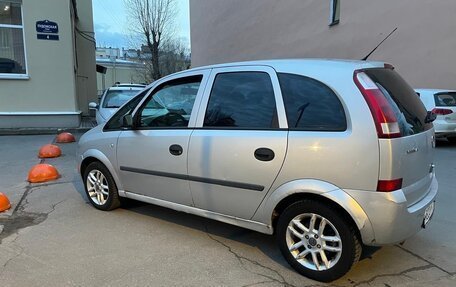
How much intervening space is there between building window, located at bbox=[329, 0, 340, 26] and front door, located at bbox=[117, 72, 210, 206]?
13075 millimetres

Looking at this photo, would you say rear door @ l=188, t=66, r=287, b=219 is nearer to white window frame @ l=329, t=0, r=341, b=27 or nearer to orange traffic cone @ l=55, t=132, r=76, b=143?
orange traffic cone @ l=55, t=132, r=76, b=143

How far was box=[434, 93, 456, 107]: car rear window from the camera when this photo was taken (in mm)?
10547

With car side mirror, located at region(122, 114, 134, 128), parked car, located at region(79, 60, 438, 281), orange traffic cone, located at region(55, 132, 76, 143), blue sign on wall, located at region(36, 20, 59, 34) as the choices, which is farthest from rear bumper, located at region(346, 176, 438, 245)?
blue sign on wall, located at region(36, 20, 59, 34)

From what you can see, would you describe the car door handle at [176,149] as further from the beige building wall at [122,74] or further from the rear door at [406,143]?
the beige building wall at [122,74]

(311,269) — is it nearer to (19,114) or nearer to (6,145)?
(6,145)

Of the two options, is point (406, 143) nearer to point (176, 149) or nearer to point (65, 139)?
point (176, 149)

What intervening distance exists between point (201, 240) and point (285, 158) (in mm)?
1436

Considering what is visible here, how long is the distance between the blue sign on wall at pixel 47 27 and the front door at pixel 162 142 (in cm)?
962

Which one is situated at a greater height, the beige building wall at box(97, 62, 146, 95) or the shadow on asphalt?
the beige building wall at box(97, 62, 146, 95)

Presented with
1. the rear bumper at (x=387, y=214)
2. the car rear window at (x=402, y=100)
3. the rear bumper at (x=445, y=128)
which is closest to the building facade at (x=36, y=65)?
the rear bumper at (x=445, y=128)

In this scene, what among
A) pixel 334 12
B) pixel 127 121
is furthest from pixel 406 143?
pixel 334 12

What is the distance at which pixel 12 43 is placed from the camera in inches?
498

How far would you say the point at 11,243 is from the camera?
411 centimetres

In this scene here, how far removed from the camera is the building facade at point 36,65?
1236cm
